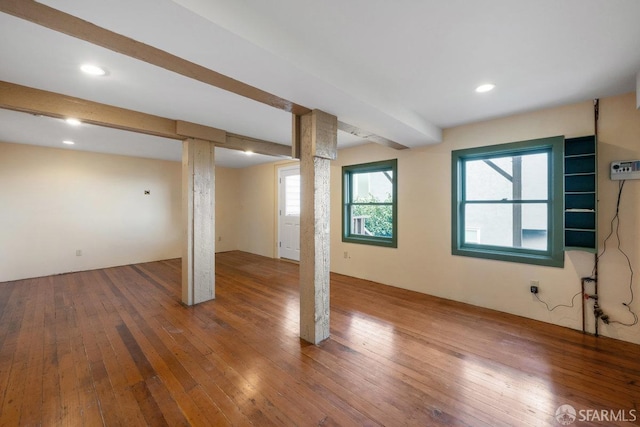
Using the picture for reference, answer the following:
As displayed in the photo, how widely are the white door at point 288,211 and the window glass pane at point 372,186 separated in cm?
172

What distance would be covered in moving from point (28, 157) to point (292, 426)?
6.43 metres

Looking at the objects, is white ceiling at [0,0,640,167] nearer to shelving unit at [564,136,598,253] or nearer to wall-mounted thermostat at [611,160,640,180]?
shelving unit at [564,136,598,253]

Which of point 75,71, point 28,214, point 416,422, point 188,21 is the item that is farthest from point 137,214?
point 416,422

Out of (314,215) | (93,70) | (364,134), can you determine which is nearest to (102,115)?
(93,70)

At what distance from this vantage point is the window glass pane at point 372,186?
4473 millimetres

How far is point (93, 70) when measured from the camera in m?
2.06

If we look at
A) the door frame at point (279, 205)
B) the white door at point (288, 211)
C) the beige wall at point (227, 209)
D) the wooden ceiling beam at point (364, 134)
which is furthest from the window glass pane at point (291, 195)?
the wooden ceiling beam at point (364, 134)

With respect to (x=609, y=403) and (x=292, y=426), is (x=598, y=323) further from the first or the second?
(x=292, y=426)

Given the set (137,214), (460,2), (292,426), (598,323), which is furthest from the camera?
(137,214)

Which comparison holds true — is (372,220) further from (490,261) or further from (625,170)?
(625,170)

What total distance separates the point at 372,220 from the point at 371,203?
1.08 feet

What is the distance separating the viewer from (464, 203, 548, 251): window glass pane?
3.08 m

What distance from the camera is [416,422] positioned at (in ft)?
5.15

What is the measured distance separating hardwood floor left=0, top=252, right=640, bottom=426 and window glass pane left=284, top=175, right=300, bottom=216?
9.76ft
